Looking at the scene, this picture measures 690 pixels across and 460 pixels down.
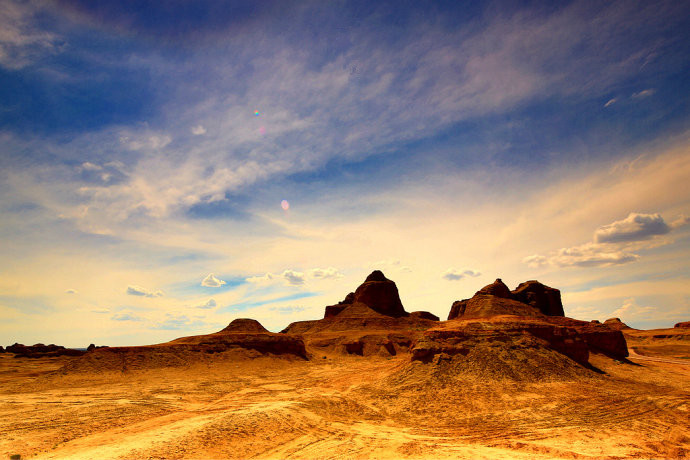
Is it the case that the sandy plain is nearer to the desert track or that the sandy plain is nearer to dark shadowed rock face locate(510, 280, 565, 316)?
the desert track

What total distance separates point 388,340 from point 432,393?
38358mm

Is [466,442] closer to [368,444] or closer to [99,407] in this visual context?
[368,444]

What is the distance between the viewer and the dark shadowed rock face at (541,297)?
87.3 metres

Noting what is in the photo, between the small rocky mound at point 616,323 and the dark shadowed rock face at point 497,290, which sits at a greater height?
the dark shadowed rock face at point 497,290

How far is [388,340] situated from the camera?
61.5m

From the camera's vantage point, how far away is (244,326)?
78.2m

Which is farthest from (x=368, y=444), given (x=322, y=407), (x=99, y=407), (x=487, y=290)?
(x=487, y=290)

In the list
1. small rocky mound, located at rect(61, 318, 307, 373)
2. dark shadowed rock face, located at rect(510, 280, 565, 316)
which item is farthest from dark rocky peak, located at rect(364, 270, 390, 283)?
small rocky mound, located at rect(61, 318, 307, 373)

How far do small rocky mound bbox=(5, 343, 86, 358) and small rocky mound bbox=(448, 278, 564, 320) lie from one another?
267ft

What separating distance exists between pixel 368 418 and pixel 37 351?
8144 cm

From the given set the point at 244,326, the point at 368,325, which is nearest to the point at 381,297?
the point at 368,325

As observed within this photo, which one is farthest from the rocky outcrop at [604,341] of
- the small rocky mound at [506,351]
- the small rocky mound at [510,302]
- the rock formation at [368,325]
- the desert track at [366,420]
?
the small rocky mound at [510,302]

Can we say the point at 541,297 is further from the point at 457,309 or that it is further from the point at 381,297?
the point at 381,297

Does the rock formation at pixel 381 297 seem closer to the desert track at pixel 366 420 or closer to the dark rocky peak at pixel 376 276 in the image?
the dark rocky peak at pixel 376 276
